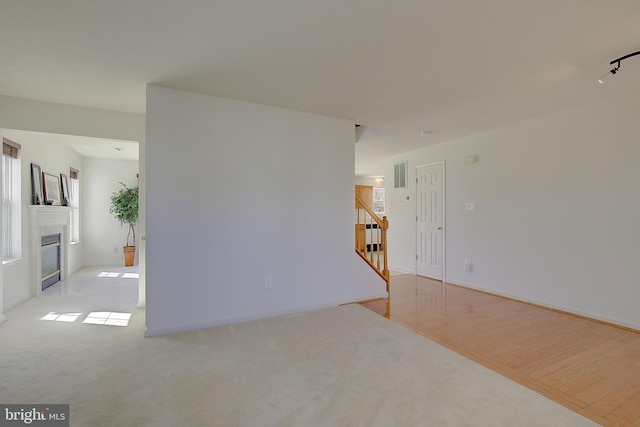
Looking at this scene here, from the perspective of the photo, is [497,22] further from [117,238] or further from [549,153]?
[117,238]

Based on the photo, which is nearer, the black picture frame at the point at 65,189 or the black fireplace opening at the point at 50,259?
the black fireplace opening at the point at 50,259

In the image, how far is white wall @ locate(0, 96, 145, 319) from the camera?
10.6ft

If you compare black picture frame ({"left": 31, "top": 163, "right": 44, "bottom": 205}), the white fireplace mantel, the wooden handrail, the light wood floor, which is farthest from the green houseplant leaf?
the light wood floor

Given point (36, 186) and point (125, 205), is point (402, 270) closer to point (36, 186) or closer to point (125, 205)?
point (125, 205)

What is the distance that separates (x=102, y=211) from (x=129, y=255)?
1243 mm

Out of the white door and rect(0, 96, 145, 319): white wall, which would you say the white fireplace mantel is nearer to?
rect(0, 96, 145, 319): white wall

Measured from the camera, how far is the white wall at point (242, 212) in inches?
120

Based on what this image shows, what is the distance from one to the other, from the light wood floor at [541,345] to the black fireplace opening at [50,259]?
5196mm

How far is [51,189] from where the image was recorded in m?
5.02

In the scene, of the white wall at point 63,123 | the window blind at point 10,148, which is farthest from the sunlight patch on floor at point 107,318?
the window blind at point 10,148

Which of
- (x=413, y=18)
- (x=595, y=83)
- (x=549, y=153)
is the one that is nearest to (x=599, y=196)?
(x=549, y=153)

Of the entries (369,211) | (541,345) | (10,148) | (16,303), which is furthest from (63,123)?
(541,345)

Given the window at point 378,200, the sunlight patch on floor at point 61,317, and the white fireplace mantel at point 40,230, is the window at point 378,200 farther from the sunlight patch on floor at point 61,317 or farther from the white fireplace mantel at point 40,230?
the sunlight patch on floor at point 61,317

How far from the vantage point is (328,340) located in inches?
113
